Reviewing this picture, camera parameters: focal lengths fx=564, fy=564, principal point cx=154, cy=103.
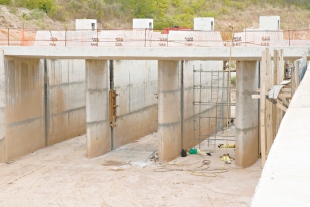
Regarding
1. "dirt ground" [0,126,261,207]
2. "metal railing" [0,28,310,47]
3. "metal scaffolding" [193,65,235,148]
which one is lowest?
"dirt ground" [0,126,261,207]

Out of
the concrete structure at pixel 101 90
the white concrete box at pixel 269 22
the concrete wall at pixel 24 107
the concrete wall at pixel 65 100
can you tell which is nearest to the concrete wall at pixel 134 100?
the concrete structure at pixel 101 90

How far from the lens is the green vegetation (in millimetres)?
55750

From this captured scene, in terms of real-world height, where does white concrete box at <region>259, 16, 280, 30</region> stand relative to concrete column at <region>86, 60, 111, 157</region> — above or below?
above

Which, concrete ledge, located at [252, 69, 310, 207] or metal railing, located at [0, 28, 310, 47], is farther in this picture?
metal railing, located at [0, 28, 310, 47]

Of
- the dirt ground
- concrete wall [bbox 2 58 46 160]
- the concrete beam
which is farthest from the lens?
concrete wall [bbox 2 58 46 160]

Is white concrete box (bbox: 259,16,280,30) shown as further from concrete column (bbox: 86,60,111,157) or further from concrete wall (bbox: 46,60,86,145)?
concrete wall (bbox: 46,60,86,145)

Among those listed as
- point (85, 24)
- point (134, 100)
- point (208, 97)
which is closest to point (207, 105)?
point (208, 97)

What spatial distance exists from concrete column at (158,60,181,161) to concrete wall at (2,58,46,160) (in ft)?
21.7

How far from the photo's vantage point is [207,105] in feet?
108

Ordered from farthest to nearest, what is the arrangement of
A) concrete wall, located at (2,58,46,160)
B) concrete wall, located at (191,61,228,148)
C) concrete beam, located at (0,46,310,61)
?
concrete wall, located at (191,61,228,148)
concrete wall, located at (2,58,46,160)
concrete beam, located at (0,46,310,61)

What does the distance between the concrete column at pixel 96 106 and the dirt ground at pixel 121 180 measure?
0.70 m

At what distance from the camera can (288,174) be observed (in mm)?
6043

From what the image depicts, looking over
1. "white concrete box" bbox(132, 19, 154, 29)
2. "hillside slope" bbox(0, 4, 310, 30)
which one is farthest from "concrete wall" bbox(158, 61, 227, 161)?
"hillside slope" bbox(0, 4, 310, 30)

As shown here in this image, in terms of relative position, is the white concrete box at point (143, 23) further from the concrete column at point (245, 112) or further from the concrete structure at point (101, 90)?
the concrete column at point (245, 112)
